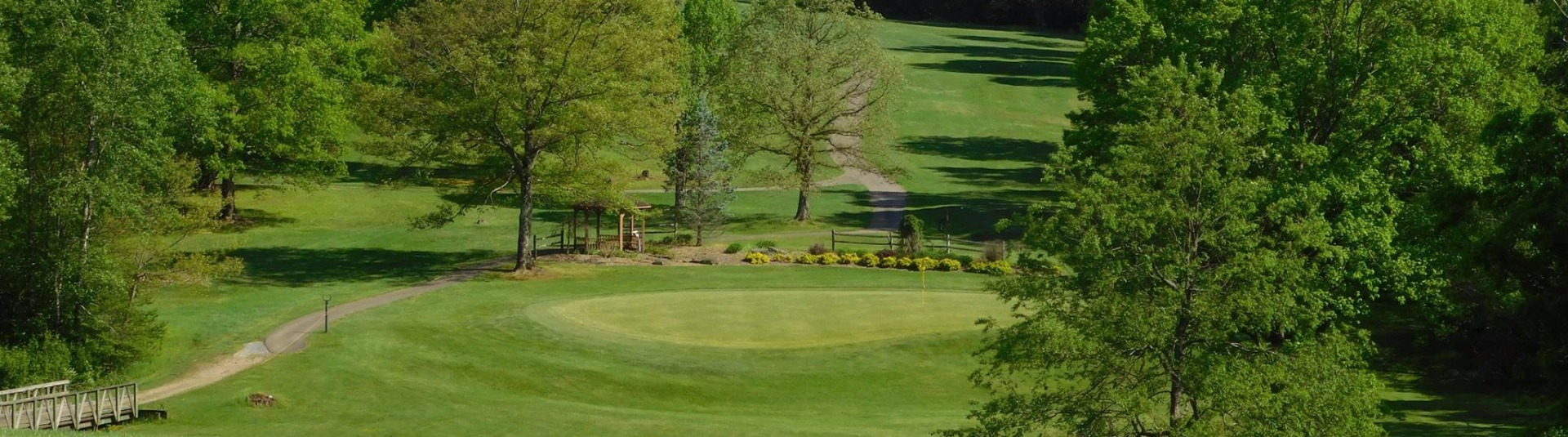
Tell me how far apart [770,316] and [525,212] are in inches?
698

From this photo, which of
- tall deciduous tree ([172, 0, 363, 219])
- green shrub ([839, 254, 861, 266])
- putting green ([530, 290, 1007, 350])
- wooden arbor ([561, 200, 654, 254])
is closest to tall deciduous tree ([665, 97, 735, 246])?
wooden arbor ([561, 200, 654, 254])

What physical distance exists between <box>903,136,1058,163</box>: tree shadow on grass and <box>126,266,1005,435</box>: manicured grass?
53.4 metres

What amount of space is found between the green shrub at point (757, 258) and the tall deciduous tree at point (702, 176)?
4.59m

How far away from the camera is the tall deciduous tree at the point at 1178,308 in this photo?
2839 cm

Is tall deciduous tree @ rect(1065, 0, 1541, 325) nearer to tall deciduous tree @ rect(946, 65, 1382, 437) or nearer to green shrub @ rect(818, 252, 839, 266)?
tall deciduous tree @ rect(946, 65, 1382, 437)

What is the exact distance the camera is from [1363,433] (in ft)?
94.2

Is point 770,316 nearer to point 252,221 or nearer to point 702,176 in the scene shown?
point 702,176

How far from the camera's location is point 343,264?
212ft

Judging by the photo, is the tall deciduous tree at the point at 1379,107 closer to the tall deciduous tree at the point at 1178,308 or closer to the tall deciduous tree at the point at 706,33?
the tall deciduous tree at the point at 1178,308

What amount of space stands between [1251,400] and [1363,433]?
2741 millimetres

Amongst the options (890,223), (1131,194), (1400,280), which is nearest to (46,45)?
(1131,194)

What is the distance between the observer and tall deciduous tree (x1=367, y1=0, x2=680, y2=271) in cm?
6081

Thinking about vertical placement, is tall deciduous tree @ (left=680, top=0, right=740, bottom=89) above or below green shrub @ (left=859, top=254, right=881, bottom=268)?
above

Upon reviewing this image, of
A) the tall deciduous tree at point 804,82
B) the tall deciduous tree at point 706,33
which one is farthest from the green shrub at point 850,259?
the tall deciduous tree at point 706,33
